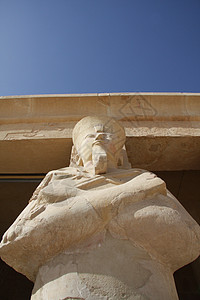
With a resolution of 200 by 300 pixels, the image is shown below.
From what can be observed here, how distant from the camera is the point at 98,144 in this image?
2117 millimetres

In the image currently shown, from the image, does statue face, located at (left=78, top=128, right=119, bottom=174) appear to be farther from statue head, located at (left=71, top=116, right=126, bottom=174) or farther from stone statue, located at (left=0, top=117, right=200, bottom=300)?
Result: stone statue, located at (left=0, top=117, right=200, bottom=300)

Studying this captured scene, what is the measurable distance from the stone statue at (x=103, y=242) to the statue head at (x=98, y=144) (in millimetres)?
336

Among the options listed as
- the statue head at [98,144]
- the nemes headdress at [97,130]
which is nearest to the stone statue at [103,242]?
the statue head at [98,144]

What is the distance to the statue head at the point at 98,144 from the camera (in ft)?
6.50

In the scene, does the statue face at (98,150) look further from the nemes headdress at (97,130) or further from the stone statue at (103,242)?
the stone statue at (103,242)

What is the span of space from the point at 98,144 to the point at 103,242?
850 millimetres

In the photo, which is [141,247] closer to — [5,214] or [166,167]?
[166,167]

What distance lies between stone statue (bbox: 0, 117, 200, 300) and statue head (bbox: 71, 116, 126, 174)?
336mm

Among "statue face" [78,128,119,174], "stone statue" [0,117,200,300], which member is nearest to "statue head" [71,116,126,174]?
"statue face" [78,128,119,174]

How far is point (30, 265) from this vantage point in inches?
62.6

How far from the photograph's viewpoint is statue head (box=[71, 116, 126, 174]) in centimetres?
198

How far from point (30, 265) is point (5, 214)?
2811mm

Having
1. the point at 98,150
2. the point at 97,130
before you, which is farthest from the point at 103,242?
the point at 97,130

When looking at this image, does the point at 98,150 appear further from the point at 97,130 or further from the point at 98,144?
the point at 97,130
